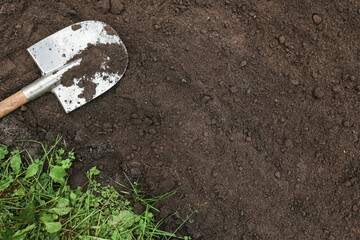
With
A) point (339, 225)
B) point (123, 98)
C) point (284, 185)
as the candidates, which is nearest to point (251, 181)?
point (284, 185)

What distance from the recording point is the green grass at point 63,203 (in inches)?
83.7

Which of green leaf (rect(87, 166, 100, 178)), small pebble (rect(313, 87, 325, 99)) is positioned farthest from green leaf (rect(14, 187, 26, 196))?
small pebble (rect(313, 87, 325, 99))

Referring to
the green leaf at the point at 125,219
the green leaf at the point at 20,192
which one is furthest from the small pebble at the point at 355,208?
the green leaf at the point at 20,192

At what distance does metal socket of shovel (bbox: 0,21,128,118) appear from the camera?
2205 millimetres

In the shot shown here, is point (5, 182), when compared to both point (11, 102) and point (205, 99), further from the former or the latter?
point (205, 99)

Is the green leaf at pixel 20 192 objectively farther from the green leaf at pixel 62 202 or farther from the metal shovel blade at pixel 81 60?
the metal shovel blade at pixel 81 60

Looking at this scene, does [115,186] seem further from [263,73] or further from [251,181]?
[263,73]

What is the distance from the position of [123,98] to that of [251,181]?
1.15m

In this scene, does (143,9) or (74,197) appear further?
(143,9)

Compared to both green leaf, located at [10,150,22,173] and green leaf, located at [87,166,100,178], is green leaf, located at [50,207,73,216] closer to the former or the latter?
green leaf, located at [87,166,100,178]

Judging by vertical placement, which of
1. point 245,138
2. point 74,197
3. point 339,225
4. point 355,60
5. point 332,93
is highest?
point 355,60

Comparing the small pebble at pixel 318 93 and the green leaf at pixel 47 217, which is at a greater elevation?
the small pebble at pixel 318 93

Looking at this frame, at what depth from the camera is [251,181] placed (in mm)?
2219

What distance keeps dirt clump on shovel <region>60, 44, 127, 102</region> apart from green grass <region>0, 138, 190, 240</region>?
0.46 meters
